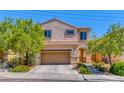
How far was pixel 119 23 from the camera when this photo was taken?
42.3ft

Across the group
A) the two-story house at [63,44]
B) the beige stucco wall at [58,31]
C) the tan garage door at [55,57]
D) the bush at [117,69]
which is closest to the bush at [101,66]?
the bush at [117,69]

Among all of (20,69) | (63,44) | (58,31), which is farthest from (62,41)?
(20,69)

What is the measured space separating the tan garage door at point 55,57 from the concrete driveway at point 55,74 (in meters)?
0.24

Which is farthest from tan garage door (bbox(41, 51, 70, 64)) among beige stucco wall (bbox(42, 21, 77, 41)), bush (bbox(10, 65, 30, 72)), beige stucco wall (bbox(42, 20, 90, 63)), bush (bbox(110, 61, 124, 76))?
bush (bbox(110, 61, 124, 76))

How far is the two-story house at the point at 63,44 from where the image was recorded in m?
13.3

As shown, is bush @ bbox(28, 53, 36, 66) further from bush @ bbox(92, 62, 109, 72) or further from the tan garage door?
bush @ bbox(92, 62, 109, 72)

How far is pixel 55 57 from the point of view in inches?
531

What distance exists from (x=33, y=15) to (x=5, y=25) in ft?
3.74

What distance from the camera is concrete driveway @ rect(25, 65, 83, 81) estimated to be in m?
12.9

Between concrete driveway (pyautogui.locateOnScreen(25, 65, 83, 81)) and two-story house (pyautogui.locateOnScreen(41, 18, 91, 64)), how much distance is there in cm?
34

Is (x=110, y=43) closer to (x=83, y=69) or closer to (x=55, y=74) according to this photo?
(x=83, y=69)

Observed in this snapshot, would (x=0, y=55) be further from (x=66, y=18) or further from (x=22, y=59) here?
(x=66, y=18)
